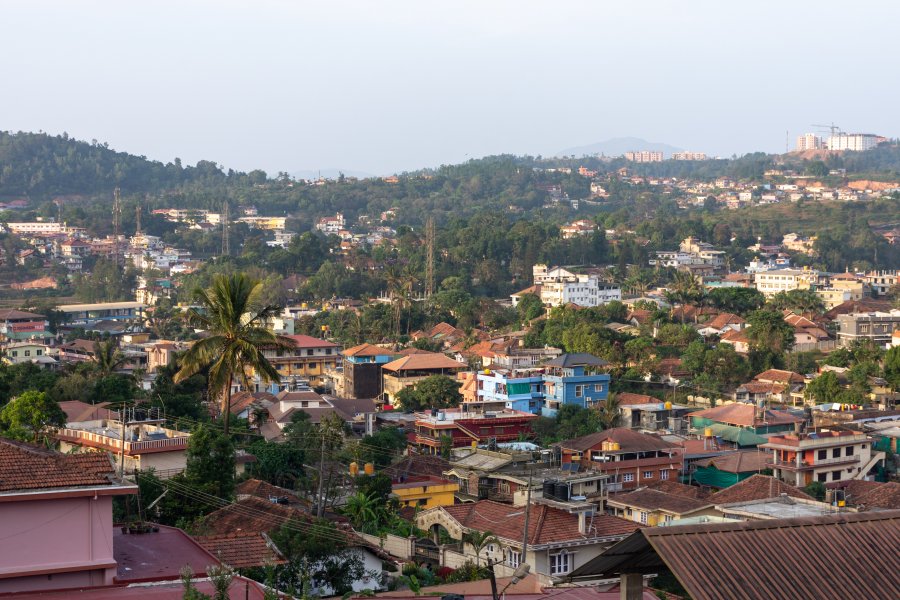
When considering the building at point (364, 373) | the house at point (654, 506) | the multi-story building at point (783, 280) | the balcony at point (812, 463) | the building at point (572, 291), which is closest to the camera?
the house at point (654, 506)

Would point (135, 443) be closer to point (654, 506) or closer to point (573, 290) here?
point (654, 506)

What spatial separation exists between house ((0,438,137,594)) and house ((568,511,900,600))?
3.15 m

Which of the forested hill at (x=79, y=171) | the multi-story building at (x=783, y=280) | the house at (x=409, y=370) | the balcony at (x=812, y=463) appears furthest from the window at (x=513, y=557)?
the forested hill at (x=79, y=171)

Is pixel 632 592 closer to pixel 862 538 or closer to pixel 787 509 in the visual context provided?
pixel 862 538

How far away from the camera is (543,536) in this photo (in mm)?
15844

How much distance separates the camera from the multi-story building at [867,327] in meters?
45.5

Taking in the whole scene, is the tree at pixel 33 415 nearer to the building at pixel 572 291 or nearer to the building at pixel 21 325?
the building at pixel 21 325

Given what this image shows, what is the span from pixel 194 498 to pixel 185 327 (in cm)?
3445

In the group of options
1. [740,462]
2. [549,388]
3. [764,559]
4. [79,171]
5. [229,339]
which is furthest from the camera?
[79,171]

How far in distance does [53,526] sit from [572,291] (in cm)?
5064

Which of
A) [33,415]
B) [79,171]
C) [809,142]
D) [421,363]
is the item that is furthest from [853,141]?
[33,415]

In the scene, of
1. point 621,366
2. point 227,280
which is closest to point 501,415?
point 621,366

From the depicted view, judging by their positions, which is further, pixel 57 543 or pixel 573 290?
pixel 573 290

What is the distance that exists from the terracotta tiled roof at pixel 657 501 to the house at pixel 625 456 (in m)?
1.65
